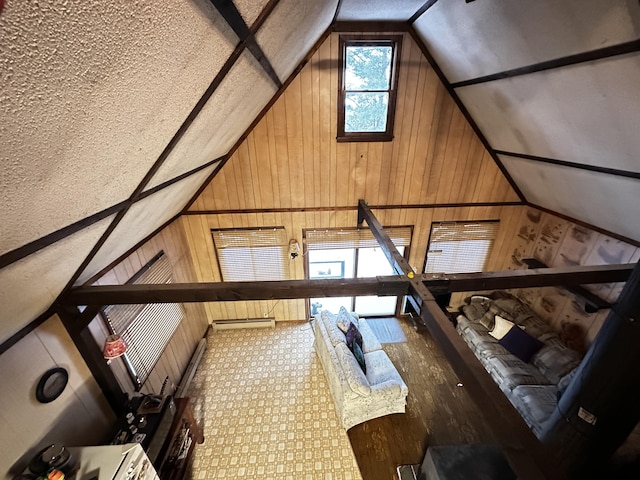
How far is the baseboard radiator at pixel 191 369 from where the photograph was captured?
3.75 m

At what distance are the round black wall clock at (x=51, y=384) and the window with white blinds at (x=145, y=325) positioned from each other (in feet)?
1.75

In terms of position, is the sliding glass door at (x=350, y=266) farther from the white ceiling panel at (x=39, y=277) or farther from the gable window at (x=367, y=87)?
the white ceiling panel at (x=39, y=277)

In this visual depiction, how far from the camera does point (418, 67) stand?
3658mm

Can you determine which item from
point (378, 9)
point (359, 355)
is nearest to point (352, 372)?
point (359, 355)

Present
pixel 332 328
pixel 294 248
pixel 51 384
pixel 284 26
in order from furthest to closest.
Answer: pixel 294 248
pixel 332 328
pixel 51 384
pixel 284 26

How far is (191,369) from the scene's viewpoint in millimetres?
4023

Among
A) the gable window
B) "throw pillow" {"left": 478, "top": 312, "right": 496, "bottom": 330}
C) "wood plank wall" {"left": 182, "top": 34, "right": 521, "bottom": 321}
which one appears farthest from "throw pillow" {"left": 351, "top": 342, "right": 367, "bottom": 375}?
the gable window

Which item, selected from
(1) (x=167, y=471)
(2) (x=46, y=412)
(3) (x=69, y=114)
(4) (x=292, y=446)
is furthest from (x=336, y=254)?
(3) (x=69, y=114)

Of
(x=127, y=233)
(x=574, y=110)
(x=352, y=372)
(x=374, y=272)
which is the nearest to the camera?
(x=574, y=110)

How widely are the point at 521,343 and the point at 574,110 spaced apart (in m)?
3.14

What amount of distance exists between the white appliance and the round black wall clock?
396 millimetres

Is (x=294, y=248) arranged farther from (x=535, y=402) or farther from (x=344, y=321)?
(x=535, y=402)

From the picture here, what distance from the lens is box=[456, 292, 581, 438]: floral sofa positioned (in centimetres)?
328

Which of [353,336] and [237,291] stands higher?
[237,291]
